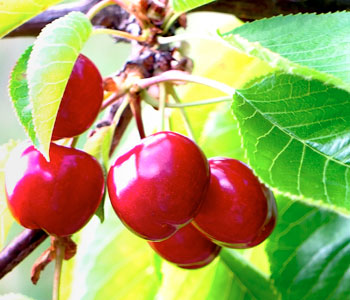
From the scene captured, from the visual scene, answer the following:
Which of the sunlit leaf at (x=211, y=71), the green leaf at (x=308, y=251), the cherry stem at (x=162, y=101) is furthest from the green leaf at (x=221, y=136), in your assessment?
the cherry stem at (x=162, y=101)

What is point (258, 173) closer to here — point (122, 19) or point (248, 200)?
point (248, 200)

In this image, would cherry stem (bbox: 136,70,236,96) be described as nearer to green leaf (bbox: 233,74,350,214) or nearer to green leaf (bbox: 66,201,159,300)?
green leaf (bbox: 233,74,350,214)

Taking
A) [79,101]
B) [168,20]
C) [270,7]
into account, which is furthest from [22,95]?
[270,7]

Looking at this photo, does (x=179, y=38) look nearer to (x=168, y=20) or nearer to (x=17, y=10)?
(x=168, y=20)

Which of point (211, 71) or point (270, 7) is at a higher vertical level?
point (270, 7)

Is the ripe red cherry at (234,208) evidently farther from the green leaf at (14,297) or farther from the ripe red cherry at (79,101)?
the green leaf at (14,297)

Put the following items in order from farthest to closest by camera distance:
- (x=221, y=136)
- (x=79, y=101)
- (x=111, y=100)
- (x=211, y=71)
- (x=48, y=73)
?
(x=211, y=71)
(x=221, y=136)
(x=111, y=100)
(x=79, y=101)
(x=48, y=73)
